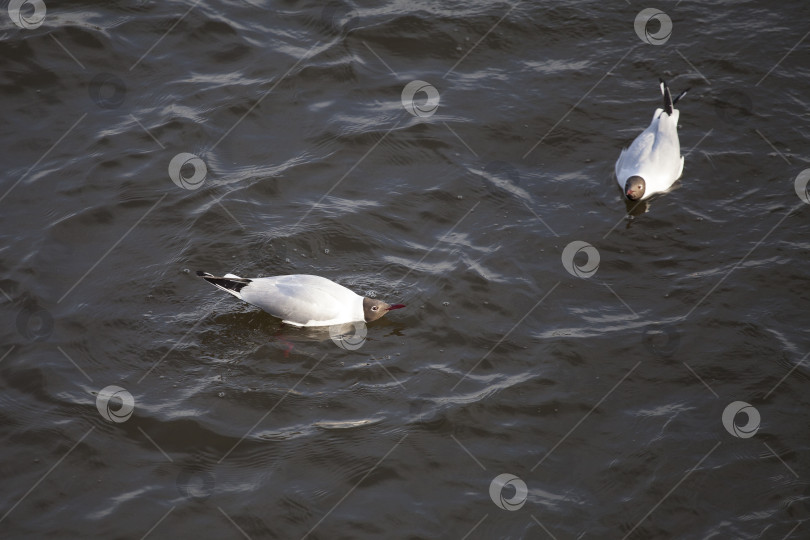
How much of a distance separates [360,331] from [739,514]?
137 inches

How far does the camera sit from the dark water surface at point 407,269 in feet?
19.7

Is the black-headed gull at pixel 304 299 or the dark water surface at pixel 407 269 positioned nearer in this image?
the dark water surface at pixel 407 269

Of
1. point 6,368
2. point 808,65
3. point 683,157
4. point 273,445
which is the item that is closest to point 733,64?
point 808,65

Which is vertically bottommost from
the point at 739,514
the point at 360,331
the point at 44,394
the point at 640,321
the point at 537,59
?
the point at 739,514

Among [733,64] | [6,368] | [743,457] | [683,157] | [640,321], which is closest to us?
[743,457]

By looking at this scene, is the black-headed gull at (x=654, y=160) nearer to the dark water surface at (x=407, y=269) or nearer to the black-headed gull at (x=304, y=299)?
the dark water surface at (x=407, y=269)

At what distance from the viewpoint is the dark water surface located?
600cm

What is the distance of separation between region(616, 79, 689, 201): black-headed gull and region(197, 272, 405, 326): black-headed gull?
120 inches

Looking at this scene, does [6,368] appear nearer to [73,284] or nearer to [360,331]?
[73,284]

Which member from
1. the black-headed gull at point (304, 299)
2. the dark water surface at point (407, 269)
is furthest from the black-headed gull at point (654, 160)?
the black-headed gull at point (304, 299)

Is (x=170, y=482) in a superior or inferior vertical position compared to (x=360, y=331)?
inferior

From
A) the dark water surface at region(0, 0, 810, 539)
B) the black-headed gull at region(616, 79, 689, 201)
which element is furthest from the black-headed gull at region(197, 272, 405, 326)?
the black-headed gull at region(616, 79, 689, 201)

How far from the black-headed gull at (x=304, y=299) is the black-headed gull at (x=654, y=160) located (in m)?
3.05

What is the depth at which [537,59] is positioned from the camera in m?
10.0
